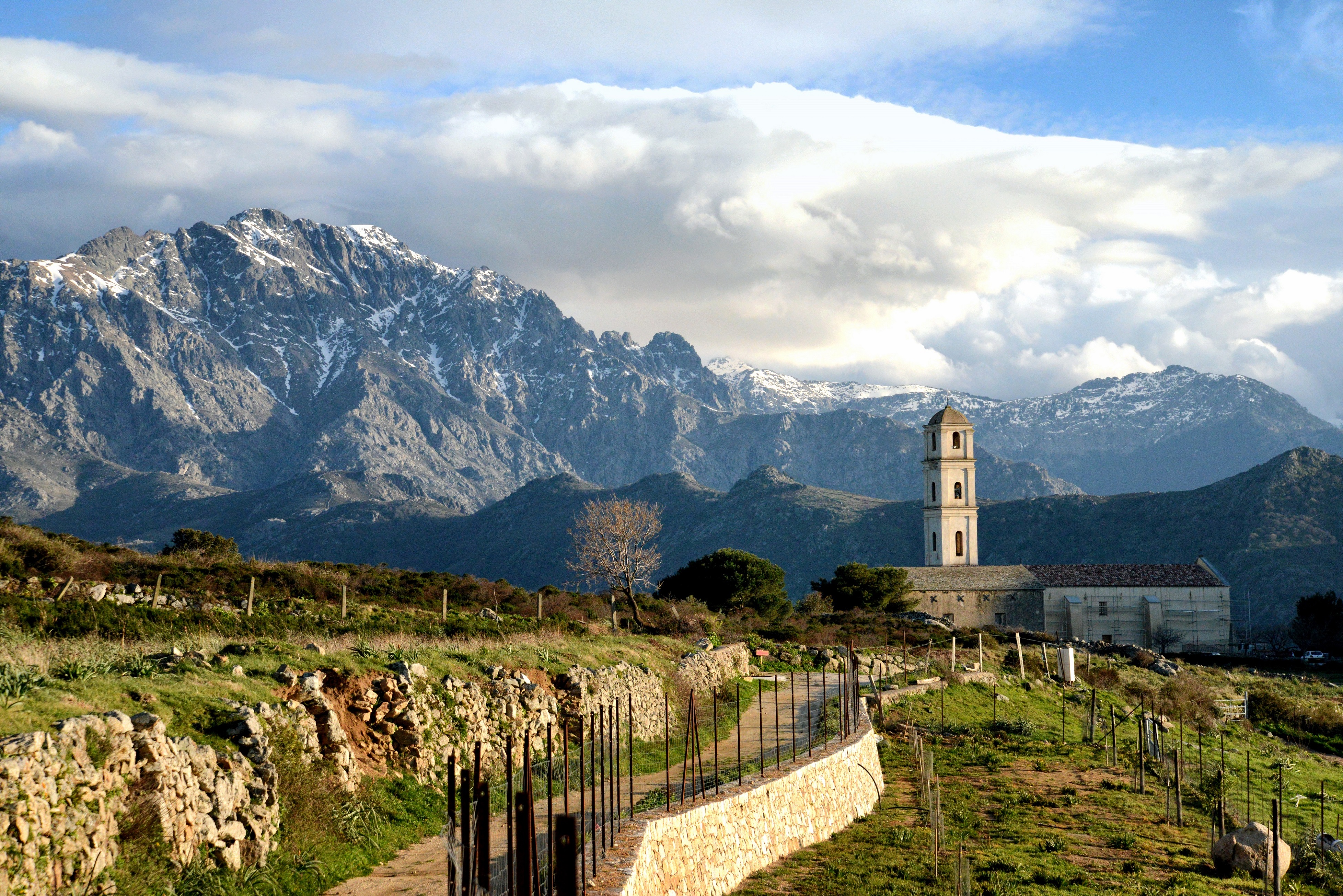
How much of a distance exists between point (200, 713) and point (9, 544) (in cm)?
2637

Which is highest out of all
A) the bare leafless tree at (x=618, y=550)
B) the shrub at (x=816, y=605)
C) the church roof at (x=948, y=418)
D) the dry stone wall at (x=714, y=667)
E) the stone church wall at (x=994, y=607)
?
the church roof at (x=948, y=418)

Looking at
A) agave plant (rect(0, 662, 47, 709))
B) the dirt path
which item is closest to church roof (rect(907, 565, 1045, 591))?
the dirt path

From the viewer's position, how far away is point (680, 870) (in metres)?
13.3

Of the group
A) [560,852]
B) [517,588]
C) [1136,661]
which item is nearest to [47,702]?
[560,852]

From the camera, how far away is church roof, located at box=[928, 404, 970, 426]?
99500 millimetres

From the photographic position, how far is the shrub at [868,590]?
3031 inches

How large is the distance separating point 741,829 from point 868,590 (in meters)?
64.0

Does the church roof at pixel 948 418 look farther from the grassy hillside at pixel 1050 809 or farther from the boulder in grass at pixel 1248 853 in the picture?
the boulder in grass at pixel 1248 853

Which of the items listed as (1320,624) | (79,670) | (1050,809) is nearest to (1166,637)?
(1320,624)

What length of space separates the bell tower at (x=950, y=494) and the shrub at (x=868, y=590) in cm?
1812

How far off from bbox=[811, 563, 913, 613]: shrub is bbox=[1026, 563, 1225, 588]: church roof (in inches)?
616

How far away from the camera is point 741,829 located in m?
15.1

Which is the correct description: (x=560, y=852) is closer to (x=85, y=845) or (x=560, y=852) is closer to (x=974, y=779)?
(x=85, y=845)

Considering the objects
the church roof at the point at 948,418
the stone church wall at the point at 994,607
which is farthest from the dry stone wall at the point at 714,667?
the church roof at the point at 948,418
